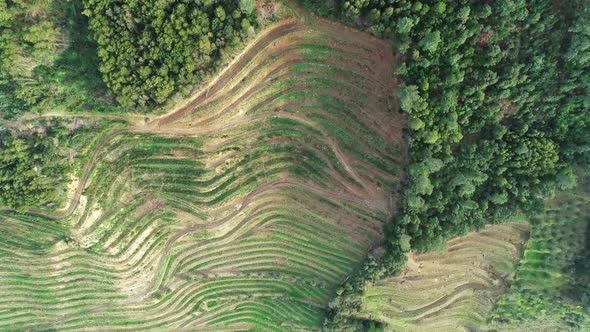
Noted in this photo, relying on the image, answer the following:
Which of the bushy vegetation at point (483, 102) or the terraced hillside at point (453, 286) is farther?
the terraced hillside at point (453, 286)

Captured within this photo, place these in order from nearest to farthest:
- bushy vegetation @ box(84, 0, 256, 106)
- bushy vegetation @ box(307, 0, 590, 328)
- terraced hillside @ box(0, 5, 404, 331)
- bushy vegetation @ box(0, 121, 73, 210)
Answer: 1. bushy vegetation @ box(307, 0, 590, 328)
2. bushy vegetation @ box(84, 0, 256, 106)
3. terraced hillside @ box(0, 5, 404, 331)
4. bushy vegetation @ box(0, 121, 73, 210)

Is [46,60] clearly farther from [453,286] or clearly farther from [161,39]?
[453,286]

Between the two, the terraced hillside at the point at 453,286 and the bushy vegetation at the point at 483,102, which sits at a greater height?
the bushy vegetation at the point at 483,102

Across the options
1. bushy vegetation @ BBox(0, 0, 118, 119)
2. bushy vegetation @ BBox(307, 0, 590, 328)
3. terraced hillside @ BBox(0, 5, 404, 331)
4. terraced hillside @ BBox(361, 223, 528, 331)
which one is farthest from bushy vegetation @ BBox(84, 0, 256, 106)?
terraced hillside @ BBox(361, 223, 528, 331)

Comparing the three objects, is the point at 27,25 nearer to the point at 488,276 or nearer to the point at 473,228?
the point at 473,228

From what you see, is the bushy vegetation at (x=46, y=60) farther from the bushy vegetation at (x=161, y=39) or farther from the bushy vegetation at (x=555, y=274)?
the bushy vegetation at (x=555, y=274)

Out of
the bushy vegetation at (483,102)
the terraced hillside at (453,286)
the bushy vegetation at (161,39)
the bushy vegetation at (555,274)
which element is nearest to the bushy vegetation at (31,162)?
the bushy vegetation at (161,39)

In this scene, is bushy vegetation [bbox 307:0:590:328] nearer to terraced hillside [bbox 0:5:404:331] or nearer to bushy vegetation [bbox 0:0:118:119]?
terraced hillside [bbox 0:5:404:331]

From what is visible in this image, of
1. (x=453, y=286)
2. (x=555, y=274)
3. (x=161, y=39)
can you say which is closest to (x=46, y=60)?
(x=161, y=39)
